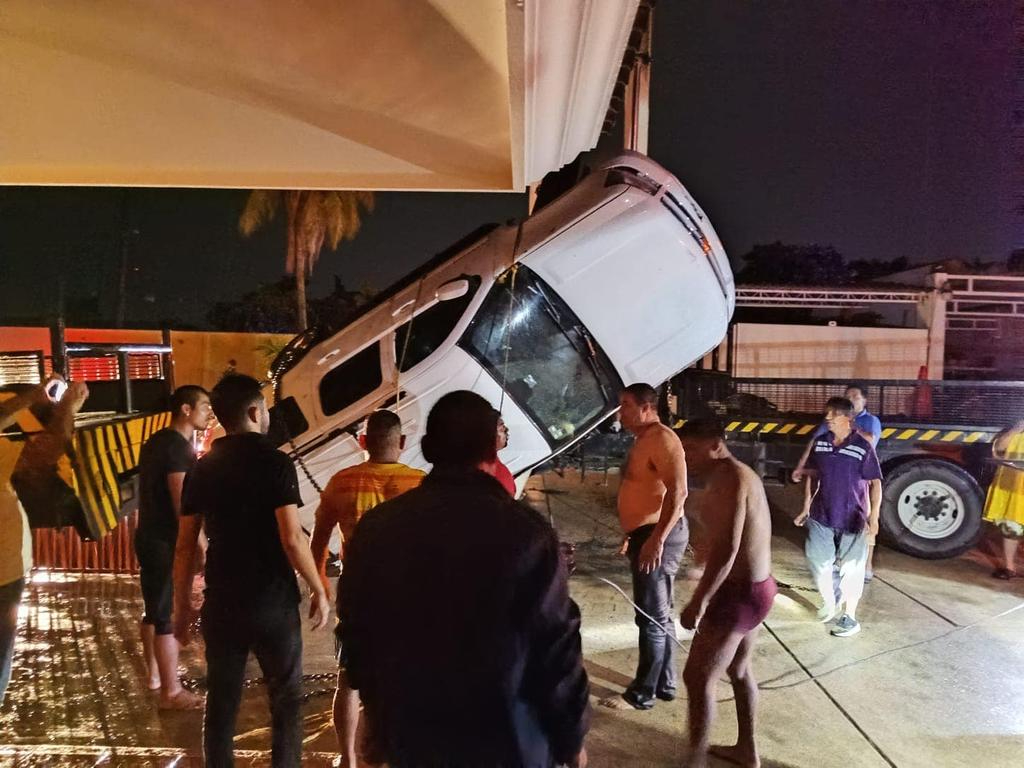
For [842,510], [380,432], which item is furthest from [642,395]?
[842,510]

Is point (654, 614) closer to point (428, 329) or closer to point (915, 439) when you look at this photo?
point (428, 329)

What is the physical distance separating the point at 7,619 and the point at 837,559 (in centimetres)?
505

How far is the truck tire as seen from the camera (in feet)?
21.8

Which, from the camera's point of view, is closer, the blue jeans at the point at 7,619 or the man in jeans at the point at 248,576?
the man in jeans at the point at 248,576

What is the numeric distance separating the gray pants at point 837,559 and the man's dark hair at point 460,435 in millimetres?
4067

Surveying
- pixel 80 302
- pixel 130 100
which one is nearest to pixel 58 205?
pixel 80 302

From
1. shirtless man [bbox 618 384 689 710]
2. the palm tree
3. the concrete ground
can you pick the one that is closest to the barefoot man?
shirtless man [bbox 618 384 689 710]

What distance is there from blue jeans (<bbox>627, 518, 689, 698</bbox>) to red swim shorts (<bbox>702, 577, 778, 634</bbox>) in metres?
0.69

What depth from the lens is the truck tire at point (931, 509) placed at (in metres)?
6.65

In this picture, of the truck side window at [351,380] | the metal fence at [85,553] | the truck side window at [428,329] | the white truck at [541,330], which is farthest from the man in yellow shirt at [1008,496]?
the metal fence at [85,553]

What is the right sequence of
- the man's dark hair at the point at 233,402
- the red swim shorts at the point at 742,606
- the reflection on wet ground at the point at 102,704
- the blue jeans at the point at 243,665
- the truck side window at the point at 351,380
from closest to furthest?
1. the blue jeans at the point at 243,665
2. the man's dark hair at the point at 233,402
3. the red swim shorts at the point at 742,606
4. the reflection on wet ground at the point at 102,704
5. the truck side window at the point at 351,380

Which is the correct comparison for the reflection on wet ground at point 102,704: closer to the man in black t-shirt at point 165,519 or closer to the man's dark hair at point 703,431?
the man in black t-shirt at point 165,519

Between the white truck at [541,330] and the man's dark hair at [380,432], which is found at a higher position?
the white truck at [541,330]

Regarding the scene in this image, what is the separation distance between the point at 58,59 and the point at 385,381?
257cm
